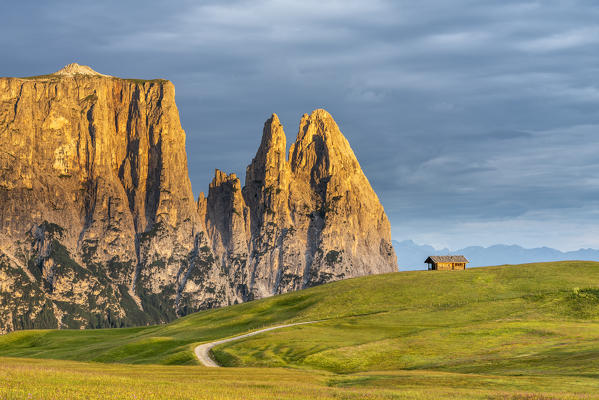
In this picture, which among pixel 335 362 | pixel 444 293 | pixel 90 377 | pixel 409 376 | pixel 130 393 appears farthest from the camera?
pixel 444 293

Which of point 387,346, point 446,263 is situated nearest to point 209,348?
point 387,346

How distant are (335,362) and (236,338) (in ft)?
107

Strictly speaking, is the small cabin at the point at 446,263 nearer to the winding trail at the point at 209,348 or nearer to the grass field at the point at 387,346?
the grass field at the point at 387,346

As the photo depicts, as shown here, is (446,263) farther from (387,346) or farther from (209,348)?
(387,346)

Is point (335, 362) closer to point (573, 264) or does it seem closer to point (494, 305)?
point (494, 305)

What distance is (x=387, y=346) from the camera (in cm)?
9338

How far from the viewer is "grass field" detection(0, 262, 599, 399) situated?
50.6m

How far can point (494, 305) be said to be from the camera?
404 feet

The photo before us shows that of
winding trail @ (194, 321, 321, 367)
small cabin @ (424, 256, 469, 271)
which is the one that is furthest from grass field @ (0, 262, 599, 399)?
small cabin @ (424, 256, 469, 271)

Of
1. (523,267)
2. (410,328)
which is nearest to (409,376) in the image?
(410,328)

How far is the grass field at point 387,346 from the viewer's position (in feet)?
166

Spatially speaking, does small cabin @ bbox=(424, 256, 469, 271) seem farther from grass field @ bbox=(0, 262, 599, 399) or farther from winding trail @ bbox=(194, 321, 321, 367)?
winding trail @ bbox=(194, 321, 321, 367)

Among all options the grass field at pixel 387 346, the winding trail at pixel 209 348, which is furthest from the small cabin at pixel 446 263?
the winding trail at pixel 209 348

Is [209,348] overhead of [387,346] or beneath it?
overhead
